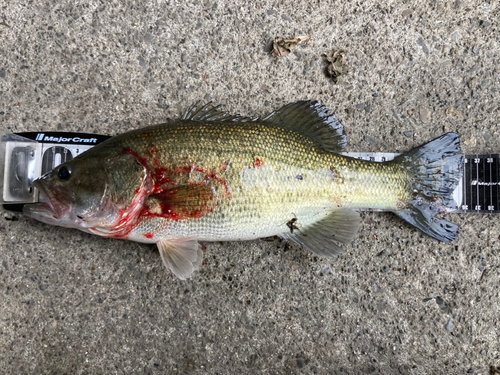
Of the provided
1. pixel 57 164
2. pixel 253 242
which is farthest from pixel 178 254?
pixel 57 164

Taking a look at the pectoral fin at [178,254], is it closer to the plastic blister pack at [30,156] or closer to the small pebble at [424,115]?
the plastic blister pack at [30,156]

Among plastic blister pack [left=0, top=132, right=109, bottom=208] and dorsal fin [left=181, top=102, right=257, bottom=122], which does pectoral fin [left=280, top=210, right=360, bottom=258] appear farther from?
plastic blister pack [left=0, top=132, right=109, bottom=208]

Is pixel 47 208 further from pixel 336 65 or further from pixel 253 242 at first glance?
pixel 336 65

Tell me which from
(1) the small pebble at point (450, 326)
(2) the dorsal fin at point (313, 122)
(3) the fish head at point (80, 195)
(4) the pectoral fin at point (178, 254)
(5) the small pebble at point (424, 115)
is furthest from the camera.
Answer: (5) the small pebble at point (424, 115)

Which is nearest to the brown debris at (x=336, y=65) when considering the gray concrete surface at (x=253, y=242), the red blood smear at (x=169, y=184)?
the gray concrete surface at (x=253, y=242)

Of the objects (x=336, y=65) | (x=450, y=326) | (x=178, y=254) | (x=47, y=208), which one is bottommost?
(x=450, y=326)

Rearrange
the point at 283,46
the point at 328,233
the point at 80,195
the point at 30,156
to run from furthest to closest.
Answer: the point at 283,46 < the point at 30,156 < the point at 328,233 < the point at 80,195

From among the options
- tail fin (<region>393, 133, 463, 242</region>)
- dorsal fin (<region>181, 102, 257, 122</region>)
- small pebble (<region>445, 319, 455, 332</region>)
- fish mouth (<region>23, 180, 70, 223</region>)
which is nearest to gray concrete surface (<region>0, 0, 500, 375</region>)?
small pebble (<region>445, 319, 455, 332</region>)
